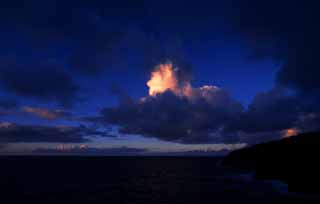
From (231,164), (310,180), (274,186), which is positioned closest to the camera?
(310,180)

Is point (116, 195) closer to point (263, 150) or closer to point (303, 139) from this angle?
point (303, 139)

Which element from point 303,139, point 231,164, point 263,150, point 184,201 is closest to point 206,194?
point 184,201

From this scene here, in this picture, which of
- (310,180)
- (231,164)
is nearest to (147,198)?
(310,180)

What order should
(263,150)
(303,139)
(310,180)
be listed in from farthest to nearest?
(263,150)
(303,139)
(310,180)

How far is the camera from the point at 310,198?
4881 centimetres

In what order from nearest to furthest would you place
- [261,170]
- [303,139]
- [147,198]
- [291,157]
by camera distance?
[147,198] < [291,157] < [261,170] < [303,139]

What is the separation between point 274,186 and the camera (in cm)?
6481

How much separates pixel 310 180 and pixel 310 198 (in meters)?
13.0

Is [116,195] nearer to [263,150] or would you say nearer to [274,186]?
[274,186]

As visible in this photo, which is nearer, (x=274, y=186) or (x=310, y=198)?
(x=310, y=198)

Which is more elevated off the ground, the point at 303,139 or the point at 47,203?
the point at 303,139

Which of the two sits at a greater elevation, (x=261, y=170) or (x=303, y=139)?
(x=303, y=139)

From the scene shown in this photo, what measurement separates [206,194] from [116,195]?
16476 millimetres

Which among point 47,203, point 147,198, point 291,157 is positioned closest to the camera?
point 47,203
